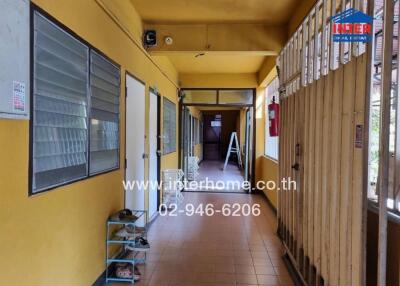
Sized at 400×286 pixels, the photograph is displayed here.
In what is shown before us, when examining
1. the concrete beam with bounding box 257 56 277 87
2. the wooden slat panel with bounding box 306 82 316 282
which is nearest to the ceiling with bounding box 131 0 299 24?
the concrete beam with bounding box 257 56 277 87

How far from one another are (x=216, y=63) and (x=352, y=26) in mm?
4970

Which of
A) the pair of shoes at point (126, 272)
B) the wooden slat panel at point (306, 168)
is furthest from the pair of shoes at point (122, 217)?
the wooden slat panel at point (306, 168)

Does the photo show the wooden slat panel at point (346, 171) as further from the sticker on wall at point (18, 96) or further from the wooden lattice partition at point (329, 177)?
the sticker on wall at point (18, 96)

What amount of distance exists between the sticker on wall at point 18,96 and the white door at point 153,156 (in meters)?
3.34

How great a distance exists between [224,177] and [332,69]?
8.53 meters

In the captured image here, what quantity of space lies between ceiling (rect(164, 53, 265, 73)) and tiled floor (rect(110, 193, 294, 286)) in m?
2.84

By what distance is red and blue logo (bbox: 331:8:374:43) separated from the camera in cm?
182

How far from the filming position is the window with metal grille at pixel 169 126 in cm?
621

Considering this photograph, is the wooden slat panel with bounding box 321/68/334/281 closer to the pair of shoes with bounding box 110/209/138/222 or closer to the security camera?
the pair of shoes with bounding box 110/209/138/222

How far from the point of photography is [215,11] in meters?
3.99

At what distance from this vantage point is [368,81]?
5.82 ft

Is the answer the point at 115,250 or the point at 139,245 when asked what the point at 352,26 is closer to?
the point at 139,245

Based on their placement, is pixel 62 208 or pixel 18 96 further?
pixel 62 208

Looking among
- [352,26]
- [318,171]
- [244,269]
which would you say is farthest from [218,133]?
[352,26]
